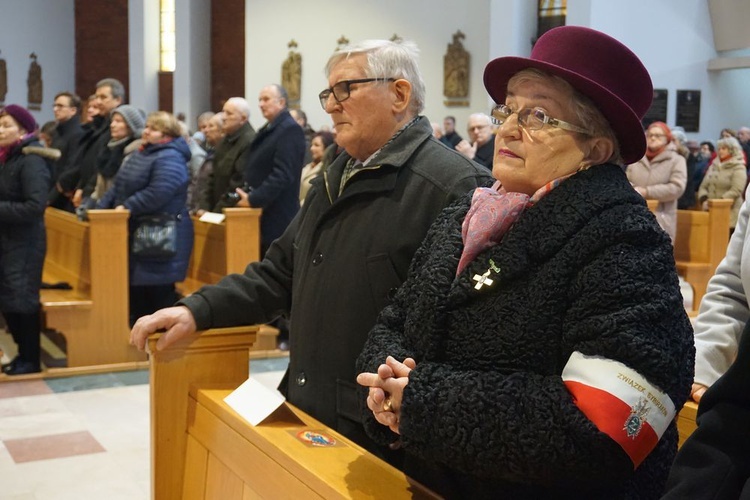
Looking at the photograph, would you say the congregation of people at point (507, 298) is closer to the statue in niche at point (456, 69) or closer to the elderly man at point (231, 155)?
the elderly man at point (231, 155)

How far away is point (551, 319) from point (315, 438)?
2.47 feet

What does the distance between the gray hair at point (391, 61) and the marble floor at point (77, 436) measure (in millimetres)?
2144

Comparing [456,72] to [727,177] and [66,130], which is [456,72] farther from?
[66,130]

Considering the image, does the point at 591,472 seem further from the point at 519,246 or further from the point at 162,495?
the point at 162,495

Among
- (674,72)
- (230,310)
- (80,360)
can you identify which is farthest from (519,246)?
(674,72)

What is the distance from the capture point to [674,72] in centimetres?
1399

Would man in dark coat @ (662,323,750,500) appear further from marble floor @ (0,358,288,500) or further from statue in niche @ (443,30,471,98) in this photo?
statue in niche @ (443,30,471,98)

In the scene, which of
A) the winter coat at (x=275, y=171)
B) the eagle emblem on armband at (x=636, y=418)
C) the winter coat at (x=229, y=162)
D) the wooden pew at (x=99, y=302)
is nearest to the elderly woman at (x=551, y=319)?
the eagle emblem on armband at (x=636, y=418)

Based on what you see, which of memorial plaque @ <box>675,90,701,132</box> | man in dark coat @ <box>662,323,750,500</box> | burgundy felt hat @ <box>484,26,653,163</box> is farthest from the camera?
memorial plaque @ <box>675,90,701,132</box>

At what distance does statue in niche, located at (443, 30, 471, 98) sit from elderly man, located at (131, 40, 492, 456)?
12.1 m

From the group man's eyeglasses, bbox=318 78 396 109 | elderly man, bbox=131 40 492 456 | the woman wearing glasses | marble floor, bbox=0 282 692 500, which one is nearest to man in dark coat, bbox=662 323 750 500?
elderly man, bbox=131 40 492 456

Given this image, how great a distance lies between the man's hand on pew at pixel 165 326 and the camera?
7.79ft

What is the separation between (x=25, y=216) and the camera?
5219 mm

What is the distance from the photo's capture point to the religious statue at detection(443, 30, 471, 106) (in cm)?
1440
